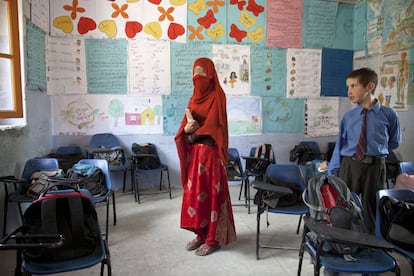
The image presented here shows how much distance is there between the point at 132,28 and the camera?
4.50 metres

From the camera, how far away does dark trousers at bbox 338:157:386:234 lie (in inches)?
95.0

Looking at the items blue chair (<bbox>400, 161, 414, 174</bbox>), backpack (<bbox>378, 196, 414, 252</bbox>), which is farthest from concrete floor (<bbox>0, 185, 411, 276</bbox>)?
blue chair (<bbox>400, 161, 414, 174</bbox>)

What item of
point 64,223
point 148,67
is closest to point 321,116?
point 148,67

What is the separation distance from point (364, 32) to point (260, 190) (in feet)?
12.7

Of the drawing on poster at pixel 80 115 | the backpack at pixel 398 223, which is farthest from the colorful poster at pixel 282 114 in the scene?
the backpack at pixel 398 223

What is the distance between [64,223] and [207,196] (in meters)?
1.14

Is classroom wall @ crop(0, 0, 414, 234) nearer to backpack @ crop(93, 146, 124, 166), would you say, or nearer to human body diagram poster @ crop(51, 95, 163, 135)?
human body diagram poster @ crop(51, 95, 163, 135)

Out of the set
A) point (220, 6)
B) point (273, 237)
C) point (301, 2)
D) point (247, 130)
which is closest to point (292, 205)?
point (273, 237)

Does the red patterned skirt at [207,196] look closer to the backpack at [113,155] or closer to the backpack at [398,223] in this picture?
the backpack at [398,223]

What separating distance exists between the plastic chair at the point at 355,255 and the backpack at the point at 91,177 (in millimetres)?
1993

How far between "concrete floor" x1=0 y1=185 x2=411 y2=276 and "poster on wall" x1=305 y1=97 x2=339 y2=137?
2.14 metres

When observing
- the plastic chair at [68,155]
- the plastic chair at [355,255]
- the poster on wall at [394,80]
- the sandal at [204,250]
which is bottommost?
the sandal at [204,250]

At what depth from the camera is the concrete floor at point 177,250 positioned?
96.2 inches

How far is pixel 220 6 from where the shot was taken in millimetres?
4770
